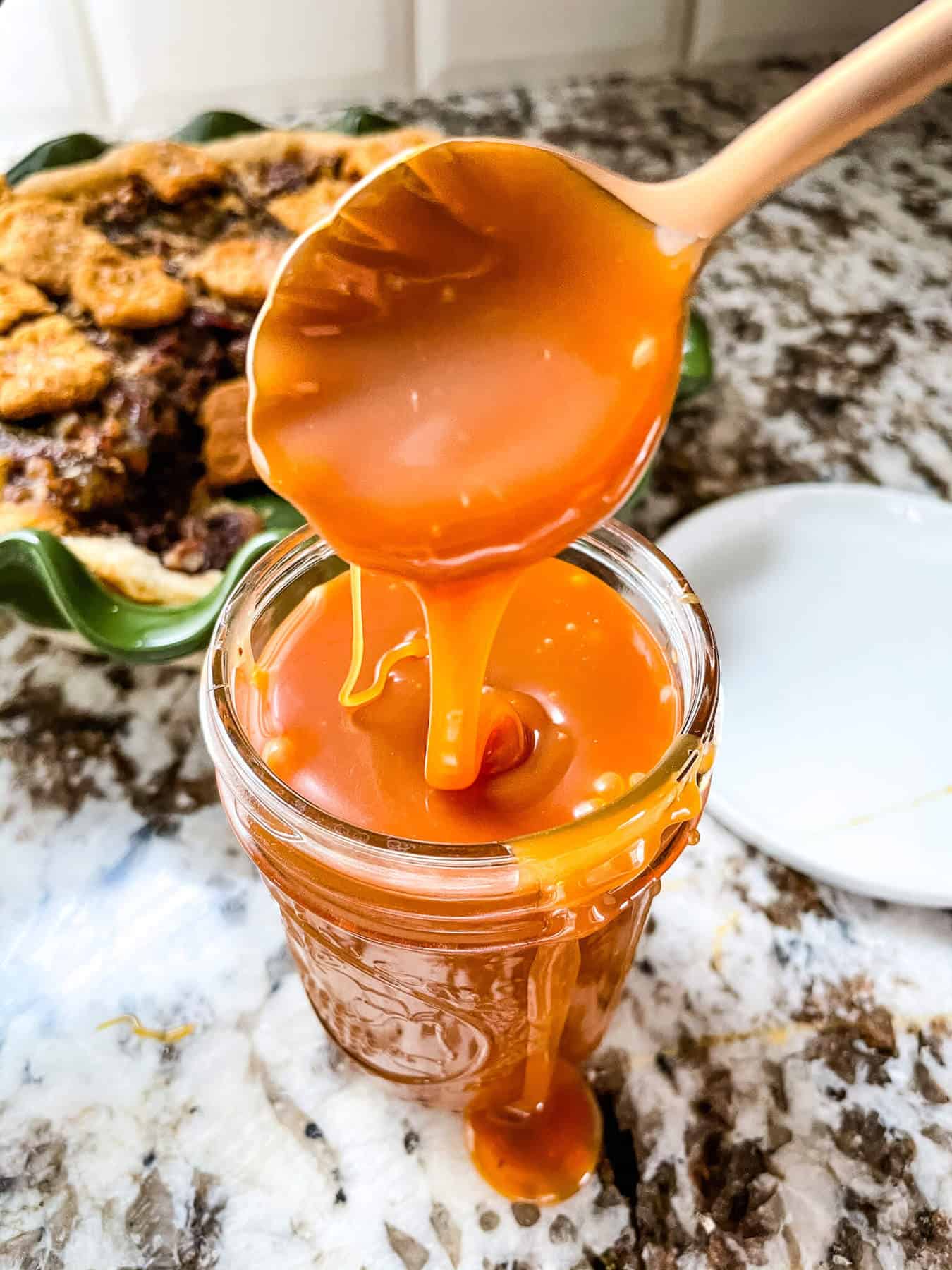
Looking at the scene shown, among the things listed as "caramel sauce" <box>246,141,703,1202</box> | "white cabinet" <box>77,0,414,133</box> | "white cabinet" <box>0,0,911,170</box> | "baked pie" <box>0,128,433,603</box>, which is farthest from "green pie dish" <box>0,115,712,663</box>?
"white cabinet" <box>77,0,414,133</box>

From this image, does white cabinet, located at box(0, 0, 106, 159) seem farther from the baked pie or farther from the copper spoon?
the copper spoon

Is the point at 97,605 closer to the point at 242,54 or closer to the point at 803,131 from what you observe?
the point at 803,131

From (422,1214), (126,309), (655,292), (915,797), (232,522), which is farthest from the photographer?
(126,309)

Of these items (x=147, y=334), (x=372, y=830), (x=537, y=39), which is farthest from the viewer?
(x=537, y=39)

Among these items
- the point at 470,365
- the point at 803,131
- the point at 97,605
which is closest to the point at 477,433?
the point at 470,365

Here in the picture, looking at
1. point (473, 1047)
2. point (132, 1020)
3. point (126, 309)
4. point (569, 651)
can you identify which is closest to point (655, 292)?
point (569, 651)

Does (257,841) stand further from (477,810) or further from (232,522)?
(232,522)

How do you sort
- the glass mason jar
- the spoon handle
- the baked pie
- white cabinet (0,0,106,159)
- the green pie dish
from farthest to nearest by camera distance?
white cabinet (0,0,106,159)
the baked pie
the green pie dish
the glass mason jar
the spoon handle
